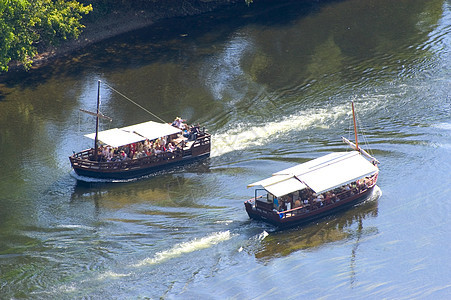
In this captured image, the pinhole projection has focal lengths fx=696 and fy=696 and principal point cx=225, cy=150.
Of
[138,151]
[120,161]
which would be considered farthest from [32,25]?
[120,161]

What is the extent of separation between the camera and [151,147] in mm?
54625

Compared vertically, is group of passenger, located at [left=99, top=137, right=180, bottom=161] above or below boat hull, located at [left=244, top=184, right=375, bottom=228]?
above

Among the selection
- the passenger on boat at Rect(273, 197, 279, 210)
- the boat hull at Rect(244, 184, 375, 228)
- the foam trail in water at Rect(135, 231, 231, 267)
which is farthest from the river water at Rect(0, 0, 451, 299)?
the passenger on boat at Rect(273, 197, 279, 210)

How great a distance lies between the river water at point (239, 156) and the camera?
134 feet

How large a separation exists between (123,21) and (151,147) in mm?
30039

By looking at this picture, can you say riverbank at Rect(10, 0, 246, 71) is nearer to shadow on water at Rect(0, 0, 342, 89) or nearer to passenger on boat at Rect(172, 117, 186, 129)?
shadow on water at Rect(0, 0, 342, 89)

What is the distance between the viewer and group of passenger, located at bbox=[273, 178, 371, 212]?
149 ft

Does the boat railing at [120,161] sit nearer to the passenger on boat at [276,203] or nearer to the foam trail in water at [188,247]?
the foam trail in water at [188,247]

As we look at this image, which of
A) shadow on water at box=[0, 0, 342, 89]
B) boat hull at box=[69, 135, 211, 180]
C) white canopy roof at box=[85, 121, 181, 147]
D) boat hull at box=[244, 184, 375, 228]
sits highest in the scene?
shadow on water at box=[0, 0, 342, 89]

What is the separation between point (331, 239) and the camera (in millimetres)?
44438

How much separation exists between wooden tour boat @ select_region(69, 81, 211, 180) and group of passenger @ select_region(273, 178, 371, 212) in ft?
35.3

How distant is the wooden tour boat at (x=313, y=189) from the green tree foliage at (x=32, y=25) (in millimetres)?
29871

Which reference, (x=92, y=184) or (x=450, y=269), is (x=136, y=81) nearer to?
(x=92, y=184)

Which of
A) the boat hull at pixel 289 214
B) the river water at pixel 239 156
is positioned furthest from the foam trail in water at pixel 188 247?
the boat hull at pixel 289 214
